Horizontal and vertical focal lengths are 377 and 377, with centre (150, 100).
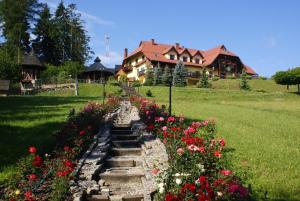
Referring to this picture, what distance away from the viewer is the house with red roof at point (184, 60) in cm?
6809

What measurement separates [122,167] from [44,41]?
2471 inches

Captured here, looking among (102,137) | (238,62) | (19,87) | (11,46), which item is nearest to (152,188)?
(102,137)

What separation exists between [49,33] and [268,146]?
60269 millimetres

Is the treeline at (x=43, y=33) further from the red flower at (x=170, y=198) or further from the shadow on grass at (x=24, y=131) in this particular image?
the red flower at (x=170, y=198)

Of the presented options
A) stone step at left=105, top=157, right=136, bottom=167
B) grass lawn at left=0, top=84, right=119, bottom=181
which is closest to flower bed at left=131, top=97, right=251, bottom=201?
stone step at left=105, top=157, right=136, bottom=167

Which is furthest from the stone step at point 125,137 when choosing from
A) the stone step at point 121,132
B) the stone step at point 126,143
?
the stone step at point 121,132

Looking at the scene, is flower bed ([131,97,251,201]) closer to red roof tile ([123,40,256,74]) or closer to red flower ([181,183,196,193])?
red flower ([181,183,196,193])

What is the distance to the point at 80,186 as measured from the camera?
7.78 m

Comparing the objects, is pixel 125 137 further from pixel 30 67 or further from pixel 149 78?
pixel 30 67

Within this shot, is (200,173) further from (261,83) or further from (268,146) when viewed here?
(261,83)

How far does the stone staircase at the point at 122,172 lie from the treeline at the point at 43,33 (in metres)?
51.9

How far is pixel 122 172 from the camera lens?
9336mm

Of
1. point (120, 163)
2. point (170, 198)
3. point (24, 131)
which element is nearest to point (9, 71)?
point (24, 131)

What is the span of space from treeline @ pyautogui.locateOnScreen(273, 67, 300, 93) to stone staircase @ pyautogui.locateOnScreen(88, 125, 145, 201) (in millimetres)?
41847
